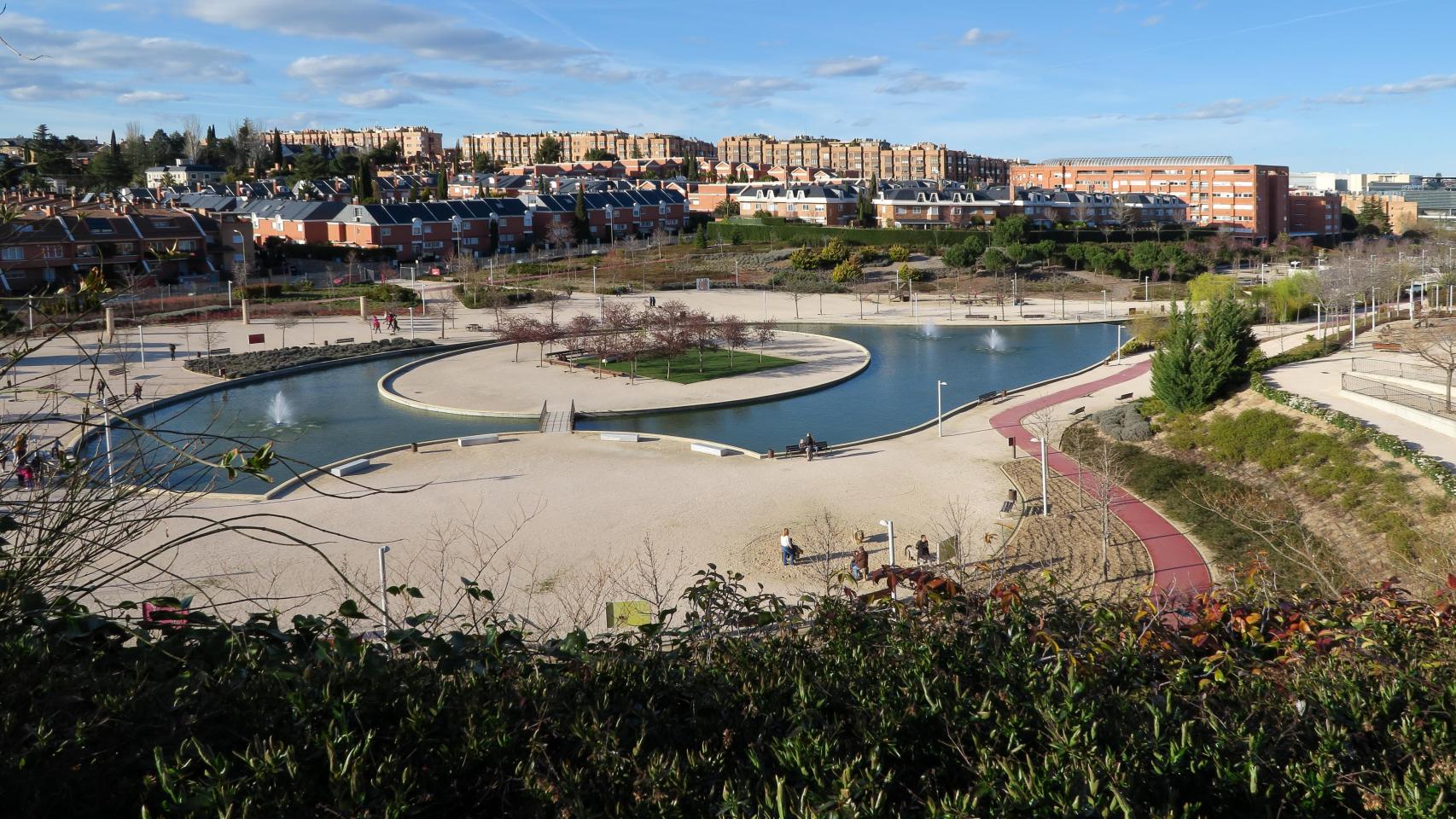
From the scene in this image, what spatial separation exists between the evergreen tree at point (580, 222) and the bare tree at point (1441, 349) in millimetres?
42459

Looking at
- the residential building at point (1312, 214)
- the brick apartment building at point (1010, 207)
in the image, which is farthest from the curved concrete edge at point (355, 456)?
the residential building at point (1312, 214)

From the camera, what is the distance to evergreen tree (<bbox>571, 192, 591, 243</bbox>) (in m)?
58.9

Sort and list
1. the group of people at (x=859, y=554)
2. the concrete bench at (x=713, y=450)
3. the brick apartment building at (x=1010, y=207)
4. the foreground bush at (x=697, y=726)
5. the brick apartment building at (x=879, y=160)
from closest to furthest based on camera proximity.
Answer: the foreground bush at (x=697, y=726) → the group of people at (x=859, y=554) → the concrete bench at (x=713, y=450) → the brick apartment building at (x=1010, y=207) → the brick apartment building at (x=879, y=160)

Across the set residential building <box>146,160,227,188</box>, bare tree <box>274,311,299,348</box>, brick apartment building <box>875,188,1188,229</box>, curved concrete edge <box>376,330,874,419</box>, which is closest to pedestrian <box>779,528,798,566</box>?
curved concrete edge <box>376,330,874,419</box>

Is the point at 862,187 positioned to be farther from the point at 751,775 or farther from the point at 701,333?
the point at 751,775

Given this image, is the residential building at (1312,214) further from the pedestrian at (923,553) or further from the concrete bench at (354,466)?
the concrete bench at (354,466)

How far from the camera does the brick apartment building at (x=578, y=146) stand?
111m

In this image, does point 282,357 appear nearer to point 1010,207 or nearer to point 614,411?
point 614,411

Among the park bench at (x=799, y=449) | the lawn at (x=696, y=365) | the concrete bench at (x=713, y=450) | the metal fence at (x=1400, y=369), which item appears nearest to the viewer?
the park bench at (x=799, y=449)

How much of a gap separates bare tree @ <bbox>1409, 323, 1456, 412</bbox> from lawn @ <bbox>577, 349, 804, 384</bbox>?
14154mm

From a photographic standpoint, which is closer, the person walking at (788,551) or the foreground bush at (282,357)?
the person walking at (788,551)

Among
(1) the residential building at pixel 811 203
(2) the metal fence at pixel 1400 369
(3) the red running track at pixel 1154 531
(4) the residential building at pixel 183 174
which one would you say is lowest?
(3) the red running track at pixel 1154 531

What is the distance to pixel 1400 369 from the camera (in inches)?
795

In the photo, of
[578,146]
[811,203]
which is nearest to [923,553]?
[811,203]
